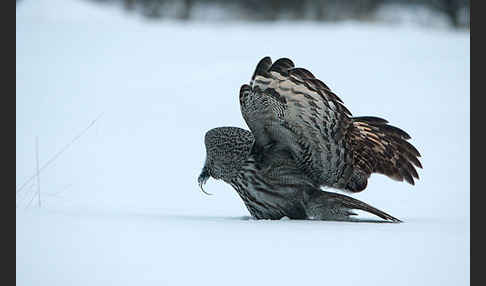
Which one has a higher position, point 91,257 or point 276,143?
point 276,143

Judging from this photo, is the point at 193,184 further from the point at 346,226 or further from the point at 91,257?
the point at 91,257

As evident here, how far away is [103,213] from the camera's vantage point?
14.8 ft

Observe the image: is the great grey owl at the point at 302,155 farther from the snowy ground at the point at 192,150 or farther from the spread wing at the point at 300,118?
the snowy ground at the point at 192,150

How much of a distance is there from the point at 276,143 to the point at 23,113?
565 cm

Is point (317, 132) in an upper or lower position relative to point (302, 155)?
upper

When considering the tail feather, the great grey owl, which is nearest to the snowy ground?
the great grey owl

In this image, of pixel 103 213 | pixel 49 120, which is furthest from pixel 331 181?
pixel 49 120

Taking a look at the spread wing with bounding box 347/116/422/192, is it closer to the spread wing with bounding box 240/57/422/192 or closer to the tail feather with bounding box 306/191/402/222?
the spread wing with bounding box 240/57/422/192

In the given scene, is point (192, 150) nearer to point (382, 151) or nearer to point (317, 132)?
point (382, 151)

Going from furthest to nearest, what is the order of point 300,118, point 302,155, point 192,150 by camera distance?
point 192,150 → point 302,155 → point 300,118

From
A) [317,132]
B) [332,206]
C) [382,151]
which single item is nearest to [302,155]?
[317,132]

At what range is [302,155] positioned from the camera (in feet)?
16.2

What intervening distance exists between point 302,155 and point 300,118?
1.34ft

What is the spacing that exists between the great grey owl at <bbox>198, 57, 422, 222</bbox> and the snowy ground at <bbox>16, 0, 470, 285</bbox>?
0.37 meters
